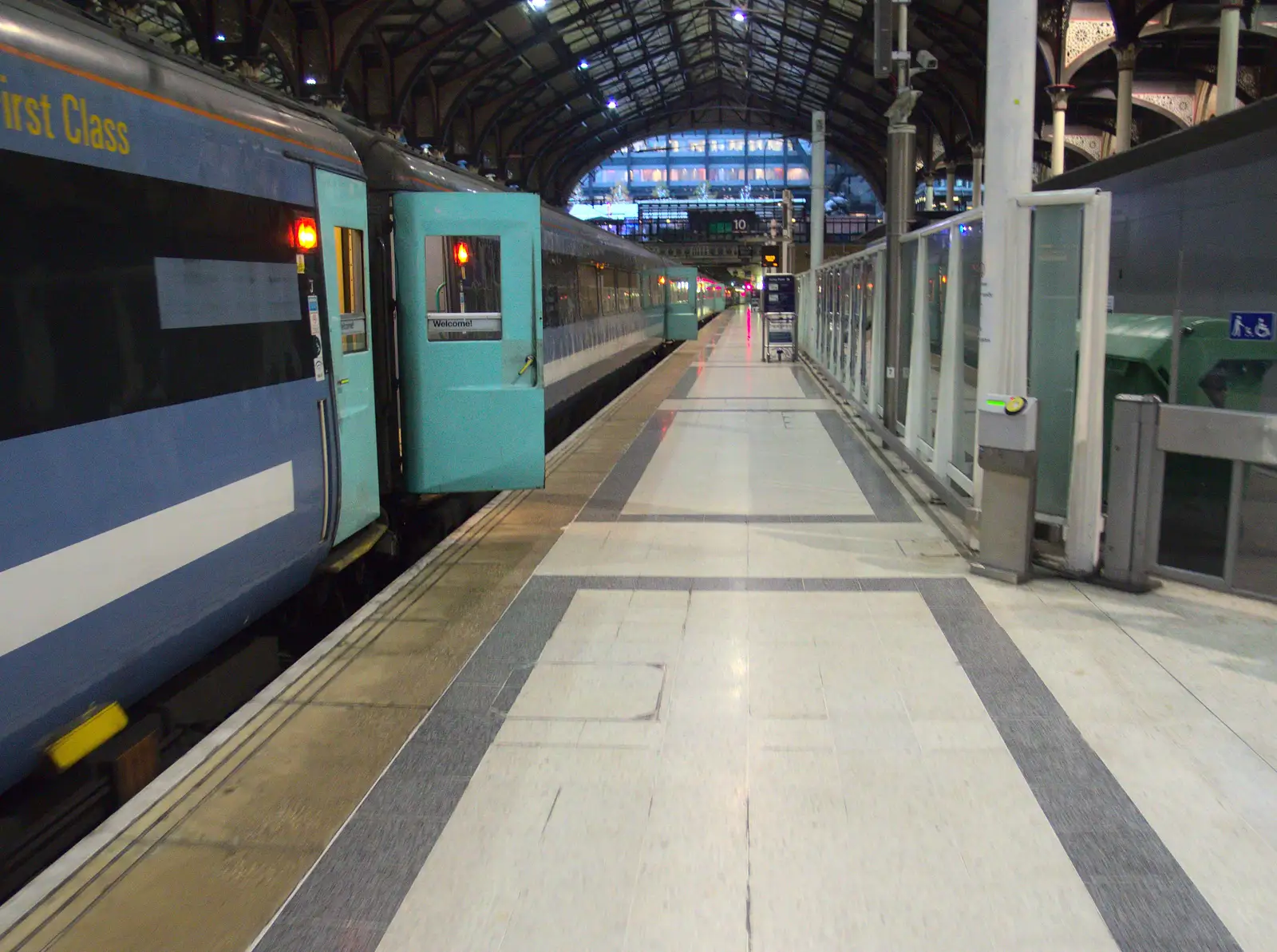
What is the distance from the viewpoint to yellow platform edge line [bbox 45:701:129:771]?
3.33m

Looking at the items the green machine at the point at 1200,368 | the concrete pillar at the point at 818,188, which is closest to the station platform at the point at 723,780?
the green machine at the point at 1200,368

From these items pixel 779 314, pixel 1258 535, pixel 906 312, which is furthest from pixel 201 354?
pixel 779 314

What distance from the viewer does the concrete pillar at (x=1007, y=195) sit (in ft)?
20.1

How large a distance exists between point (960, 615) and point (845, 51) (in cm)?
3929

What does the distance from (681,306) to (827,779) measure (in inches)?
1282

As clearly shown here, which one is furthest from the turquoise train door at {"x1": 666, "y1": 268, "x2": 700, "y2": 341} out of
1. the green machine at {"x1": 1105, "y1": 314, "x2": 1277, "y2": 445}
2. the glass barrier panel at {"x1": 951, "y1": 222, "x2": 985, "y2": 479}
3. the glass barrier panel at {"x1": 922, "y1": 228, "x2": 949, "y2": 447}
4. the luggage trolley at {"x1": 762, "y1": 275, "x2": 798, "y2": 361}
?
the glass barrier panel at {"x1": 951, "y1": 222, "x2": 985, "y2": 479}

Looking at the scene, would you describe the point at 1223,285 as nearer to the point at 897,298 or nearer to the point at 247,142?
the point at 897,298

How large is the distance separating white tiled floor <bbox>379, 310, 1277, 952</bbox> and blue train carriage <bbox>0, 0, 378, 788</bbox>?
1258 mm

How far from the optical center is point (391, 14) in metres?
30.4

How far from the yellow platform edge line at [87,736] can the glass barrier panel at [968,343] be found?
215 inches

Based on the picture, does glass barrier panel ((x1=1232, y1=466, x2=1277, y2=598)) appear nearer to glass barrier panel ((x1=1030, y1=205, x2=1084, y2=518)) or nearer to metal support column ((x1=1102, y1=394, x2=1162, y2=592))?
metal support column ((x1=1102, y1=394, x2=1162, y2=592))

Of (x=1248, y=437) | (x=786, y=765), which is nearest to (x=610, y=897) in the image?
(x=786, y=765)

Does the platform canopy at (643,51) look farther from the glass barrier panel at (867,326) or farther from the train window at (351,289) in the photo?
the train window at (351,289)

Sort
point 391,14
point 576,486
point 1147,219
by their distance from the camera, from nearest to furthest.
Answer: point 576,486 < point 1147,219 < point 391,14
